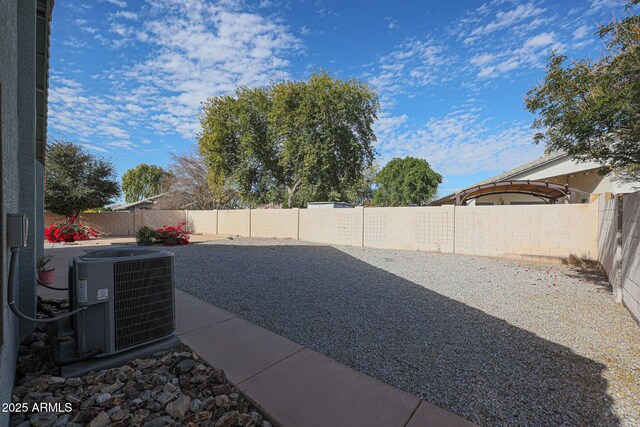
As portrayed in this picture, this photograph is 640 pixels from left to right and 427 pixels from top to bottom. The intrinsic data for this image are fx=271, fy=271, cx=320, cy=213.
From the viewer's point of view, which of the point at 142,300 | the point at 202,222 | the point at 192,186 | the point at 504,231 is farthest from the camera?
the point at 192,186

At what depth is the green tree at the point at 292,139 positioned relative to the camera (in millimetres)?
16734

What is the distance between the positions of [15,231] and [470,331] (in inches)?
165

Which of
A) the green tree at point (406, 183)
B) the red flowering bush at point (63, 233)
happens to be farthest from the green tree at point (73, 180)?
the green tree at point (406, 183)

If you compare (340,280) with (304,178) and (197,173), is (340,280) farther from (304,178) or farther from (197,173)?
(197,173)

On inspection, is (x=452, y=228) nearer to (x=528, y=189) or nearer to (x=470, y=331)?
(x=528, y=189)

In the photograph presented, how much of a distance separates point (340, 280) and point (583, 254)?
6879 millimetres

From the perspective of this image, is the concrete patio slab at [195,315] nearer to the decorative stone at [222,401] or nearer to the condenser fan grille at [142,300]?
the condenser fan grille at [142,300]

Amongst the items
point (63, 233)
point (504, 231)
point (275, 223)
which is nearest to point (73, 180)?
point (63, 233)

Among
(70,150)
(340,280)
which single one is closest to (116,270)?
(340,280)

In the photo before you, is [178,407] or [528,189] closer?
[178,407]

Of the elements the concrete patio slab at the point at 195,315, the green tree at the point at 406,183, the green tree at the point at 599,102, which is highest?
the green tree at the point at 406,183

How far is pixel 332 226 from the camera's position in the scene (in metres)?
13.0

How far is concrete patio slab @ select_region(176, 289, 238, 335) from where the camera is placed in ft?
10.1

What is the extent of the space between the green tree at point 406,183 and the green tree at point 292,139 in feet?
60.1
